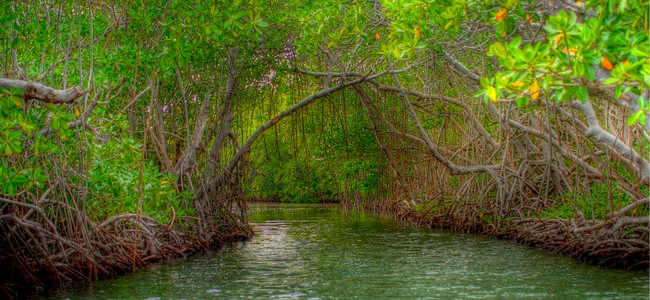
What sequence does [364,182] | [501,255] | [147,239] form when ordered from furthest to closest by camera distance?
1. [364,182]
2. [501,255]
3. [147,239]

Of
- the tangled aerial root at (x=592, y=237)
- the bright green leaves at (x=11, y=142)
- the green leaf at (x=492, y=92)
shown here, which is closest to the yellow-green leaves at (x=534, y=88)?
the green leaf at (x=492, y=92)

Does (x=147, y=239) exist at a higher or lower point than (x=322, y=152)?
lower

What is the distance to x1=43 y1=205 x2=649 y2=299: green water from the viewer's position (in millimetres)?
6223

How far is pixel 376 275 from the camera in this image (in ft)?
24.5

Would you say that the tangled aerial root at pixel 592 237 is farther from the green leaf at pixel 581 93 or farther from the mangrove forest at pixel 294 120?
the green leaf at pixel 581 93

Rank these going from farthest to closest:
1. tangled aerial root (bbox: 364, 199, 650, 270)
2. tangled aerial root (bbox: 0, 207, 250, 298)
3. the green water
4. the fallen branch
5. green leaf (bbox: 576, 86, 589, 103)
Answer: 1. tangled aerial root (bbox: 364, 199, 650, 270)
2. the green water
3. tangled aerial root (bbox: 0, 207, 250, 298)
4. the fallen branch
5. green leaf (bbox: 576, 86, 589, 103)

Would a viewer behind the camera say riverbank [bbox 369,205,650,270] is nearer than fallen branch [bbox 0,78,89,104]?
No

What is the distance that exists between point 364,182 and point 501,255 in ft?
32.9

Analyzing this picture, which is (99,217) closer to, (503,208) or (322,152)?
(503,208)

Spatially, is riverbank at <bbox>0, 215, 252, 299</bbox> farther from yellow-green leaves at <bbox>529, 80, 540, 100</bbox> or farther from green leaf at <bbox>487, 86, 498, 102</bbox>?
yellow-green leaves at <bbox>529, 80, 540, 100</bbox>

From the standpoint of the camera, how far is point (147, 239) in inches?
324

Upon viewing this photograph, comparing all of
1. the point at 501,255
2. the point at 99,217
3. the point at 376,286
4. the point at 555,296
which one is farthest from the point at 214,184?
the point at 555,296

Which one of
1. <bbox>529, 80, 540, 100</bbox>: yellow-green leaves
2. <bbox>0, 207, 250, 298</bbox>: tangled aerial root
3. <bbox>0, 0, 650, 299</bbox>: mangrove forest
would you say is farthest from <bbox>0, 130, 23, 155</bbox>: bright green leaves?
<bbox>529, 80, 540, 100</bbox>: yellow-green leaves

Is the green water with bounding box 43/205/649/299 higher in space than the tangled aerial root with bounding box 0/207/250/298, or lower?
lower
